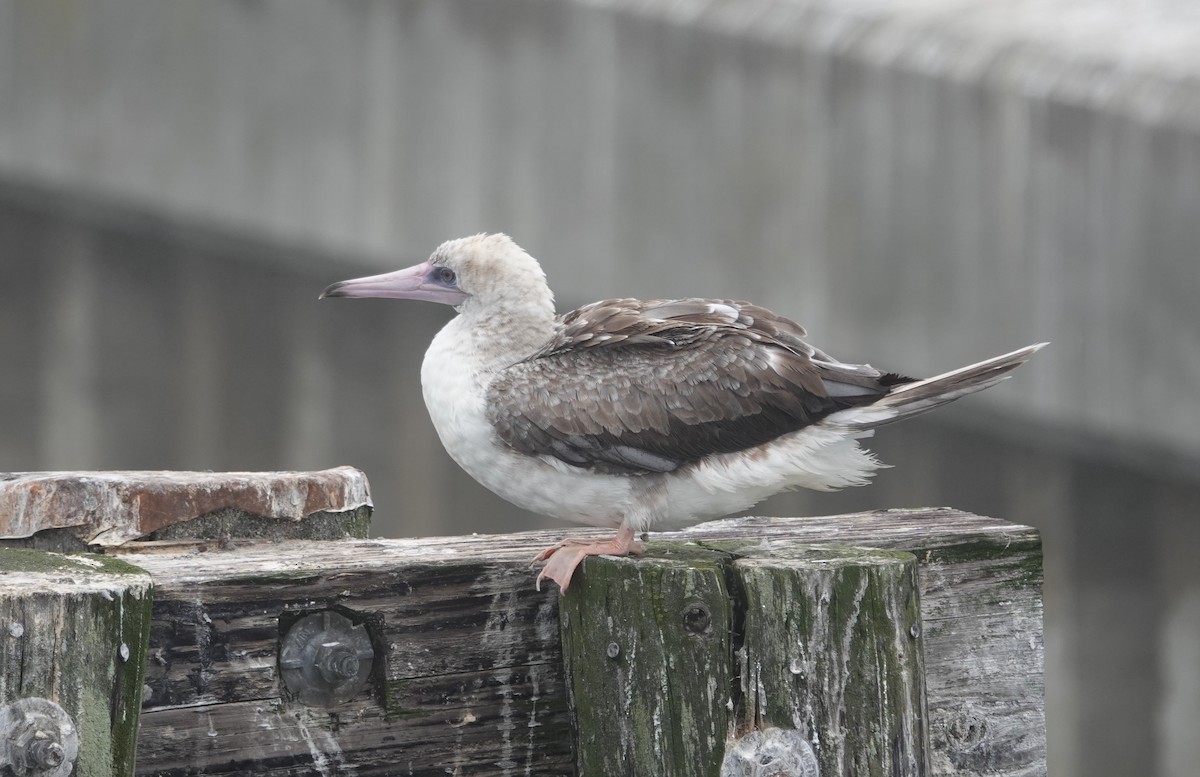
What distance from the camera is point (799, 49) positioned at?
6355mm

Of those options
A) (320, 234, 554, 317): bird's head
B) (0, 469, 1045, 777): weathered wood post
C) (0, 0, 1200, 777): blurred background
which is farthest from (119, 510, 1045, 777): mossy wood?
(0, 0, 1200, 777): blurred background

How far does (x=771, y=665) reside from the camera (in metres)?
2.34

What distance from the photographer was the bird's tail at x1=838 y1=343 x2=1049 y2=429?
333 cm

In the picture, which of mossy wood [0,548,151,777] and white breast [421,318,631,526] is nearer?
mossy wood [0,548,151,777]

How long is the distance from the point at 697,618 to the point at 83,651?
3.16 ft

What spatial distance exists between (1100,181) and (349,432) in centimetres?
357

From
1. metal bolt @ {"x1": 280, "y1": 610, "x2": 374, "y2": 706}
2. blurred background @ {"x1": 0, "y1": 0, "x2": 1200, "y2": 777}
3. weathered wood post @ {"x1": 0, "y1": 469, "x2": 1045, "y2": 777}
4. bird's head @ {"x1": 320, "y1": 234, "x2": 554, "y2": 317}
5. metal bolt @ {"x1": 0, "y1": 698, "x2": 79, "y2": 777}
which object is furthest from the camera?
blurred background @ {"x1": 0, "y1": 0, "x2": 1200, "y2": 777}

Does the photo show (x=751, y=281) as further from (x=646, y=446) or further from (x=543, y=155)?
(x=646, y=446)

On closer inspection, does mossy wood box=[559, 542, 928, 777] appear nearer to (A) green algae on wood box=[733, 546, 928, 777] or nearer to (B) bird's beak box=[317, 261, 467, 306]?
(A) green algae on wood box=[733, 546, 928, 777]

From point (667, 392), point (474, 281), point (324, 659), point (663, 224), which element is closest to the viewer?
point (324, 659)

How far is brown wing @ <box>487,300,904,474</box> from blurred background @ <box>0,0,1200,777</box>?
2790mm

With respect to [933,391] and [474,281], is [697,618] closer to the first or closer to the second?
[933,391]

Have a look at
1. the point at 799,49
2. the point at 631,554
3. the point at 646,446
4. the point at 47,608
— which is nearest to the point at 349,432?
the point at 799,49

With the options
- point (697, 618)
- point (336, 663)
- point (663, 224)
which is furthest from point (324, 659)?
point (663, 224)
